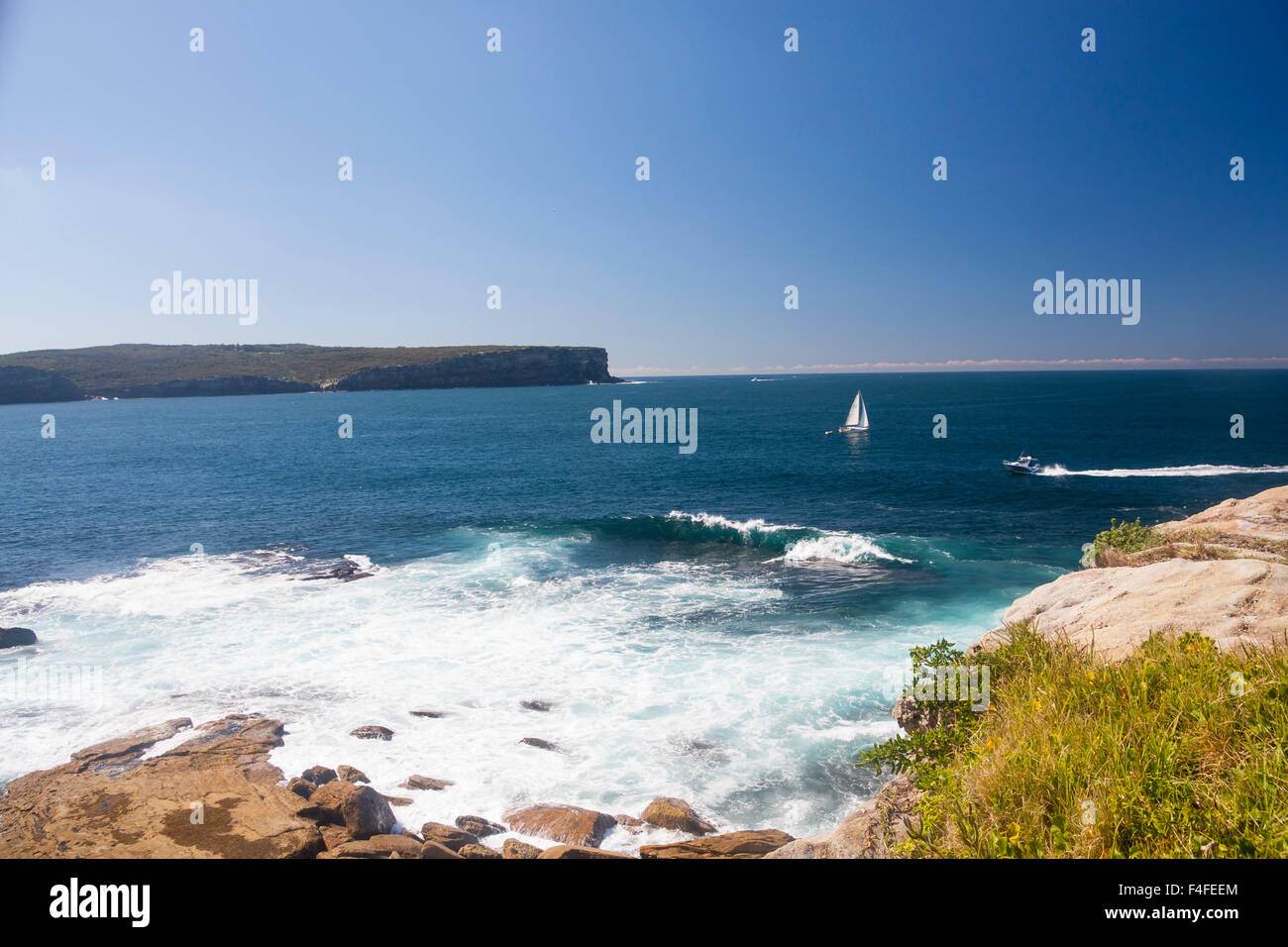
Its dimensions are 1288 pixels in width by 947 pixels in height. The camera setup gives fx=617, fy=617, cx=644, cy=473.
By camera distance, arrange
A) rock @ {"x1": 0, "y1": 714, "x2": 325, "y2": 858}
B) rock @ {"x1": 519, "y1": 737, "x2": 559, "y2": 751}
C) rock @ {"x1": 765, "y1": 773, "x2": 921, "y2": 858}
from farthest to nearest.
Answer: rock @ {"x1": 519, "y1": 737, "x2": 559, "y2": 751} < rock @ {"x1": 0, "y1": 714, "x2": 325, "y2": 858} < rock @ {"x1": 765, "y1": 773, "x2": 921, "y2": 858}

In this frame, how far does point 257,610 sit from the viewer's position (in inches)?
950

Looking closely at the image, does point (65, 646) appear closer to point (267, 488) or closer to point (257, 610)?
point (257, 610)

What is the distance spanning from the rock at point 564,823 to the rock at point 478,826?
0.28m

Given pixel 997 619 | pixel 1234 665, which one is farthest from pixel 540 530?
pixel 1234 665

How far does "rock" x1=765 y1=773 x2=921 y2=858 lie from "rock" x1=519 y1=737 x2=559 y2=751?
8127 millimetres

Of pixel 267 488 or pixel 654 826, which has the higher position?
pixel 267 488

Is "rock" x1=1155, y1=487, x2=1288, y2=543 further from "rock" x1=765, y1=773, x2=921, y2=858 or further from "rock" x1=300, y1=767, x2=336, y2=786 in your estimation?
"rock" x1=300, y1=767, x2=336, y2=786

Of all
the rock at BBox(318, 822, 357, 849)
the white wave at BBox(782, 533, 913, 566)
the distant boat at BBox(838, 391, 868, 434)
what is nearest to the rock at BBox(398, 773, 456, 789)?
the rock at BBox(318, 822, 357, 849)

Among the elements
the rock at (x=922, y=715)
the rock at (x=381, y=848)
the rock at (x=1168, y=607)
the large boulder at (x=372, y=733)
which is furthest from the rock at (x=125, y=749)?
the rock at (x=1168, y=607)

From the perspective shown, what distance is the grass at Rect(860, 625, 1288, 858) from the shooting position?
4340mm

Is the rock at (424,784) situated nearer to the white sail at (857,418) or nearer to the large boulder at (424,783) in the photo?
the large boulder at (424,783)

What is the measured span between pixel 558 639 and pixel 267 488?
135 feet

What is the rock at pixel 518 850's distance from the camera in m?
10.2

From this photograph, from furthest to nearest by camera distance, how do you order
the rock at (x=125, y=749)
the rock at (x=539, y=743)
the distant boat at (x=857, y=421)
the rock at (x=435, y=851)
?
the distant boat at (x=857, y=421) < the rock at (x=539, y=743) < the rock at (x=125, y=749) < the rock at (x=435, y=851)
